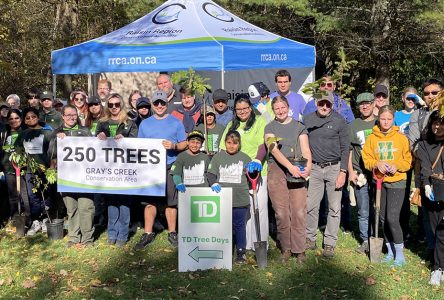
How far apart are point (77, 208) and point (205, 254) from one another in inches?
82.3

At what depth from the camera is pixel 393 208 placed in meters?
6.20

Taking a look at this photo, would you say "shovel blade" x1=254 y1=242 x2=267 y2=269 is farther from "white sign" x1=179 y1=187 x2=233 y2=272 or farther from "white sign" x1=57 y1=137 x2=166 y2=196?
"white sign" x1=57 y1=137 x2=166 y2=196

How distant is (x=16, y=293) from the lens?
5.57m

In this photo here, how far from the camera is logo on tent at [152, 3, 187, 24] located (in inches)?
377

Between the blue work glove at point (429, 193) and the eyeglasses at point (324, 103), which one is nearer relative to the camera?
the blue work glove at point (429, 193)

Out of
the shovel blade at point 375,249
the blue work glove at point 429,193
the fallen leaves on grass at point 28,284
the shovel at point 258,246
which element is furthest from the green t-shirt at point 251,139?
the fallen leaves on grass at point 28,284

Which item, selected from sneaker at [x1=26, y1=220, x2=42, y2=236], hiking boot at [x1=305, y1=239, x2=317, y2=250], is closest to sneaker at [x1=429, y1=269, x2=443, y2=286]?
hiking boot at [x1=305, y1=239, x2=317, y2=250]

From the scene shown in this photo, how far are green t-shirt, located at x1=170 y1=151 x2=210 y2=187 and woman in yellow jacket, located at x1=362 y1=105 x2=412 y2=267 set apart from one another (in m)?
1.95

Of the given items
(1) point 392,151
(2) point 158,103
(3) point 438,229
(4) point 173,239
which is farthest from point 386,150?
(4) point 173,239

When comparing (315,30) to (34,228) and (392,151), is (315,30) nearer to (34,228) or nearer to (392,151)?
(392,151)

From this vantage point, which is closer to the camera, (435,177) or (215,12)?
(435,177)

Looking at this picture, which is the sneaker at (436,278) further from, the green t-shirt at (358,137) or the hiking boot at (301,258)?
the green t-shirt at (358,137)

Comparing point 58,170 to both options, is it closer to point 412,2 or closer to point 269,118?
point 269,118

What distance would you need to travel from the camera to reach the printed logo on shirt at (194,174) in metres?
6.36
